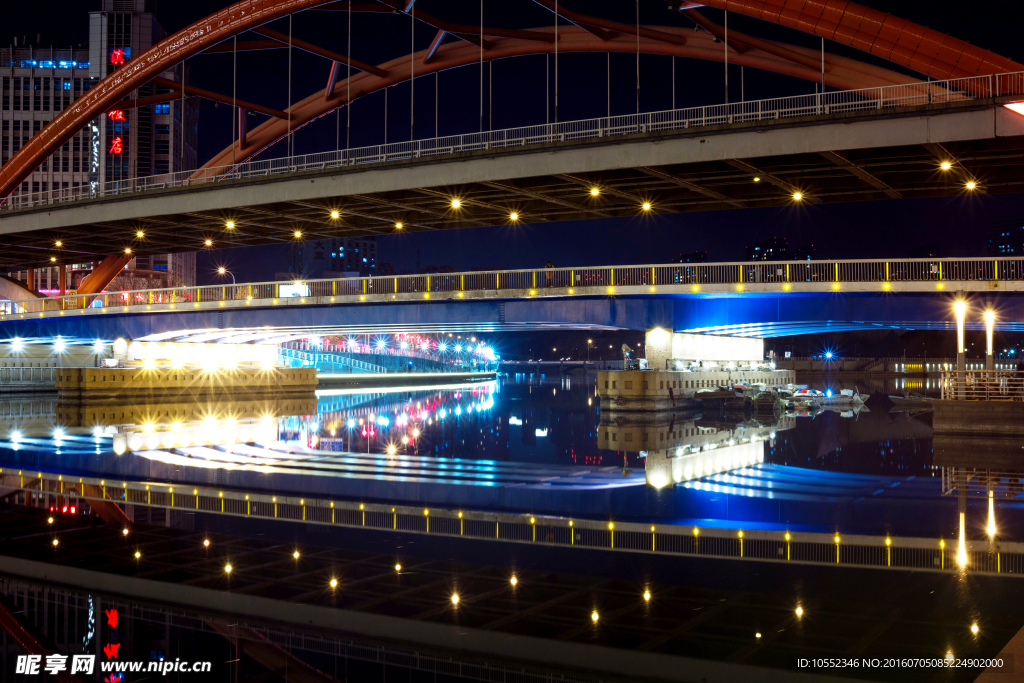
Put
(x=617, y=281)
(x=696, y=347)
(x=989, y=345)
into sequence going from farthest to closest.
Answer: (x=696, y=347) < (x=617, y=281) < (x=989, y=345)

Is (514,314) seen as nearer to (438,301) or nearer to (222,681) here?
(438,301)

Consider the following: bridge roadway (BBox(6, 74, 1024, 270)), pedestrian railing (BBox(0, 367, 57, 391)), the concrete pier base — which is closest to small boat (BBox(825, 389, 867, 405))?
bridge roadway (BBox(6, 74, 1024, 270))

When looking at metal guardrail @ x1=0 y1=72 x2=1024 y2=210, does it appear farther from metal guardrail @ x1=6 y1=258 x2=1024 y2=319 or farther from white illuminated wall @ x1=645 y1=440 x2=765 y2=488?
white illuminated wall @ x1=645 y1=440 x2=765 y2=488

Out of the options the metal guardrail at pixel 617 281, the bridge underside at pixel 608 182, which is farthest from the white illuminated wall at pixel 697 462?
the metal guardrail at pixel 617 281

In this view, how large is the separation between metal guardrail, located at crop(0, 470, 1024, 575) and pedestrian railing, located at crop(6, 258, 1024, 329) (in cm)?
2990

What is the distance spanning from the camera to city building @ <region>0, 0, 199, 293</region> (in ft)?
503

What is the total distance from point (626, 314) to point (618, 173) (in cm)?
1011

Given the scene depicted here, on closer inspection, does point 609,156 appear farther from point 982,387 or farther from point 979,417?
point 979,417

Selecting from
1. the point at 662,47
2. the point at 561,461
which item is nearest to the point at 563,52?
the point at 662,47

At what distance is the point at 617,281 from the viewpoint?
47.9 metres

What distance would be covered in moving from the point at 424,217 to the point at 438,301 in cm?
714

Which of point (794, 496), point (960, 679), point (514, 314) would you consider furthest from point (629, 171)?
point (960, 679)

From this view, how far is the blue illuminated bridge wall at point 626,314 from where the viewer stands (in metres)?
43.1

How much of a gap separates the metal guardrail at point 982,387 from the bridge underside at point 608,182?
29.4ft
